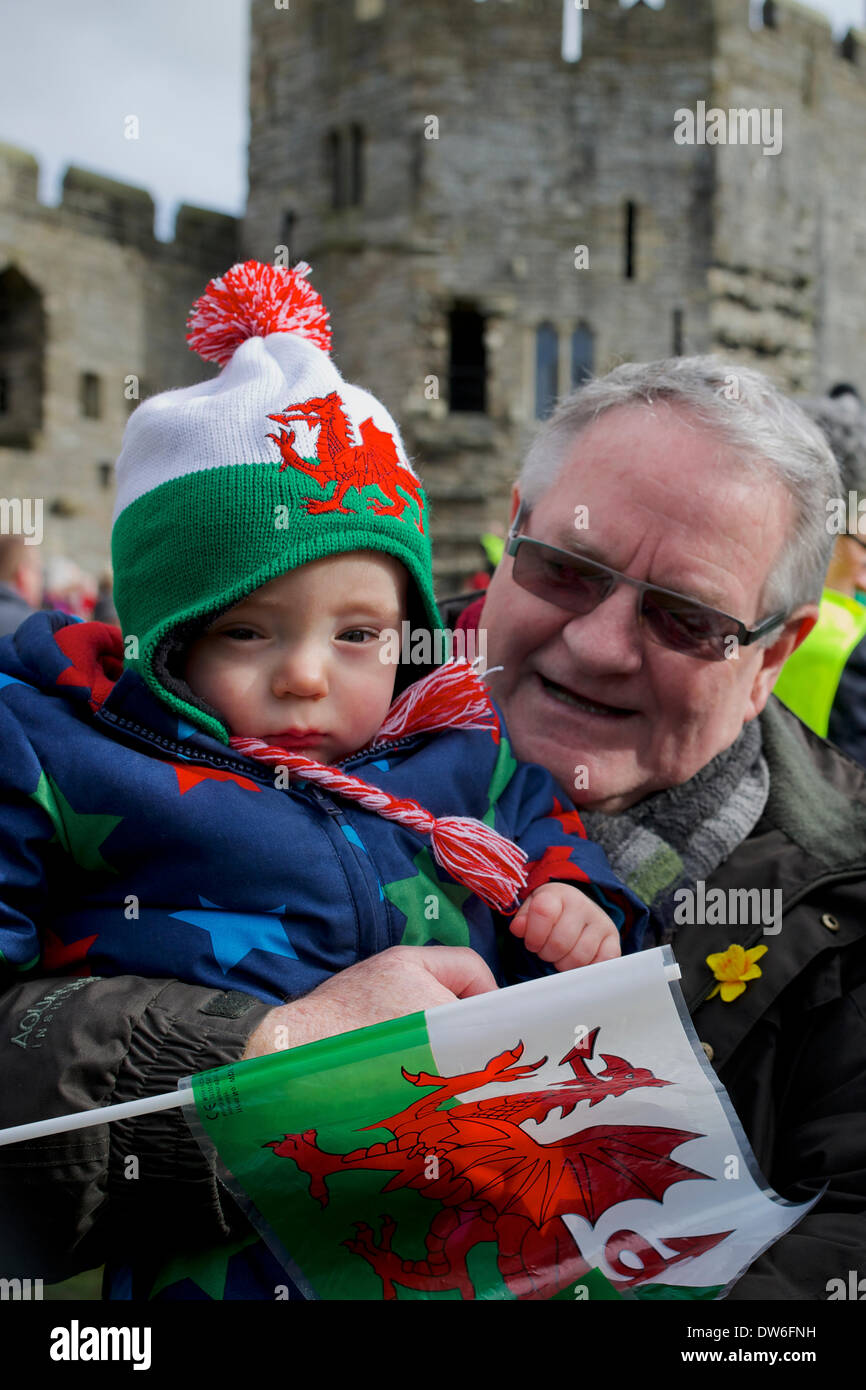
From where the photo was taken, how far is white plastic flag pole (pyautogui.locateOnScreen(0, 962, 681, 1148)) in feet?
4.17

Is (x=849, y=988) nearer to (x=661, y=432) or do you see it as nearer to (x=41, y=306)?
(x=661, y=432)

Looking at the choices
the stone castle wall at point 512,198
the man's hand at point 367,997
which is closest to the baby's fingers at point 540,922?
the man's hand at point 367,997

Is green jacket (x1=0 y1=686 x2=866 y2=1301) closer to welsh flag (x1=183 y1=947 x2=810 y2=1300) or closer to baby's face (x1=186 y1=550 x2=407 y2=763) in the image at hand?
welsh flag (x1=183 y1=947 x2=810 y2=1300)

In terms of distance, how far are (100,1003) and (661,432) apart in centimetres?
→ 140

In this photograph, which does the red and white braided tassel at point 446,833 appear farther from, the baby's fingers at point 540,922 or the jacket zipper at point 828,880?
the jacket zipper at point 828,880

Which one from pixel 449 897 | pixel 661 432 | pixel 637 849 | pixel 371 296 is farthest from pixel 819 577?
pixel 371 296

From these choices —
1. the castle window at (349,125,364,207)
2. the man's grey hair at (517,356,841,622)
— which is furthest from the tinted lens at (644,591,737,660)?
the castle window at (349,125,364,207)

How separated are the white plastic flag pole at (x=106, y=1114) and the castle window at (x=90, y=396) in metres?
17.2

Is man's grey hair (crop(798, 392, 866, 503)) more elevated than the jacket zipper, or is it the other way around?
man's grey hair (crop(798, 392, 866, 503))

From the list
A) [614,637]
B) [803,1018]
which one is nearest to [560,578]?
[614,637]

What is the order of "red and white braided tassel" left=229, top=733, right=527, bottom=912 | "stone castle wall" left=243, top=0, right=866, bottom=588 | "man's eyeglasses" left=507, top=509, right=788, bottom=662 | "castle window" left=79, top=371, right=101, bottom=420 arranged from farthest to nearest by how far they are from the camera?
"castle window" left=79, top=371, right=101, bottom=420, "stone castle wall" left=243, top=0, right=866, bottom=588, "man's eyeglasses" left=507, top=509, right=788, bottom=662, "red and white braided tassel" left=229, top=733, right=527, bottom=912

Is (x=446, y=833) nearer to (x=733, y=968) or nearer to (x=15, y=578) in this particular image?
(x=733, y=968)

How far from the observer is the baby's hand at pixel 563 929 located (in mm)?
1667
